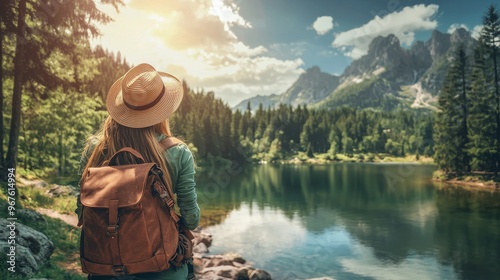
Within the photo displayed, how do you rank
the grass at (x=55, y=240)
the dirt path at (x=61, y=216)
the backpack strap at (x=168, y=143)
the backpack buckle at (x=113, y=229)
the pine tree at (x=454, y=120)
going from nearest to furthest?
the backpack buckle at (x=113, y=229) → the backpack strap at (x=168, y=143) → the grass at (x=55, y=240) → the dirt path at (x=61, y=216) → the pine tree at (x=454, y=120)

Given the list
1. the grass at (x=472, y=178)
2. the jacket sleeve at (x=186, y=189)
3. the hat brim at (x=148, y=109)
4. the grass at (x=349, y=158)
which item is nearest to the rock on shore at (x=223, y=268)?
the jacket sleeve at (x=186, y=189)

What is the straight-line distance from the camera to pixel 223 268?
1614cm

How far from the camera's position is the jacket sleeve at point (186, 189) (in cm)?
288

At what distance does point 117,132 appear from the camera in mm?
2865

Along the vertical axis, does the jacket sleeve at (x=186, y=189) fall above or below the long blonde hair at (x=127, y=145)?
A: below

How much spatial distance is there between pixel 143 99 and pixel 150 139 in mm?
396

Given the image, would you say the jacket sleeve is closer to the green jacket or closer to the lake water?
the green jacket

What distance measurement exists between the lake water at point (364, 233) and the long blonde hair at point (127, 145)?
15.6 meters

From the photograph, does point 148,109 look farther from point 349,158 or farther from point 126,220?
point 349,158

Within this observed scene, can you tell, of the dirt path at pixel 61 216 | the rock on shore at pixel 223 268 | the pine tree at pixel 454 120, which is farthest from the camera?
the pine tree at pixel 454 120

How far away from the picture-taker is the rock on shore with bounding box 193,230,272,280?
1567cm

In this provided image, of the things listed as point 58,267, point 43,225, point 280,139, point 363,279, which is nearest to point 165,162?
point 58,267

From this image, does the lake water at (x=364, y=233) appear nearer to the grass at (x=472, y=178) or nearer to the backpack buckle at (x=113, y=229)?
the grass at (x=472, y=178)

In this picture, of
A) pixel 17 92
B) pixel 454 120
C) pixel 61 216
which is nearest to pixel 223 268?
pixel 61 216
